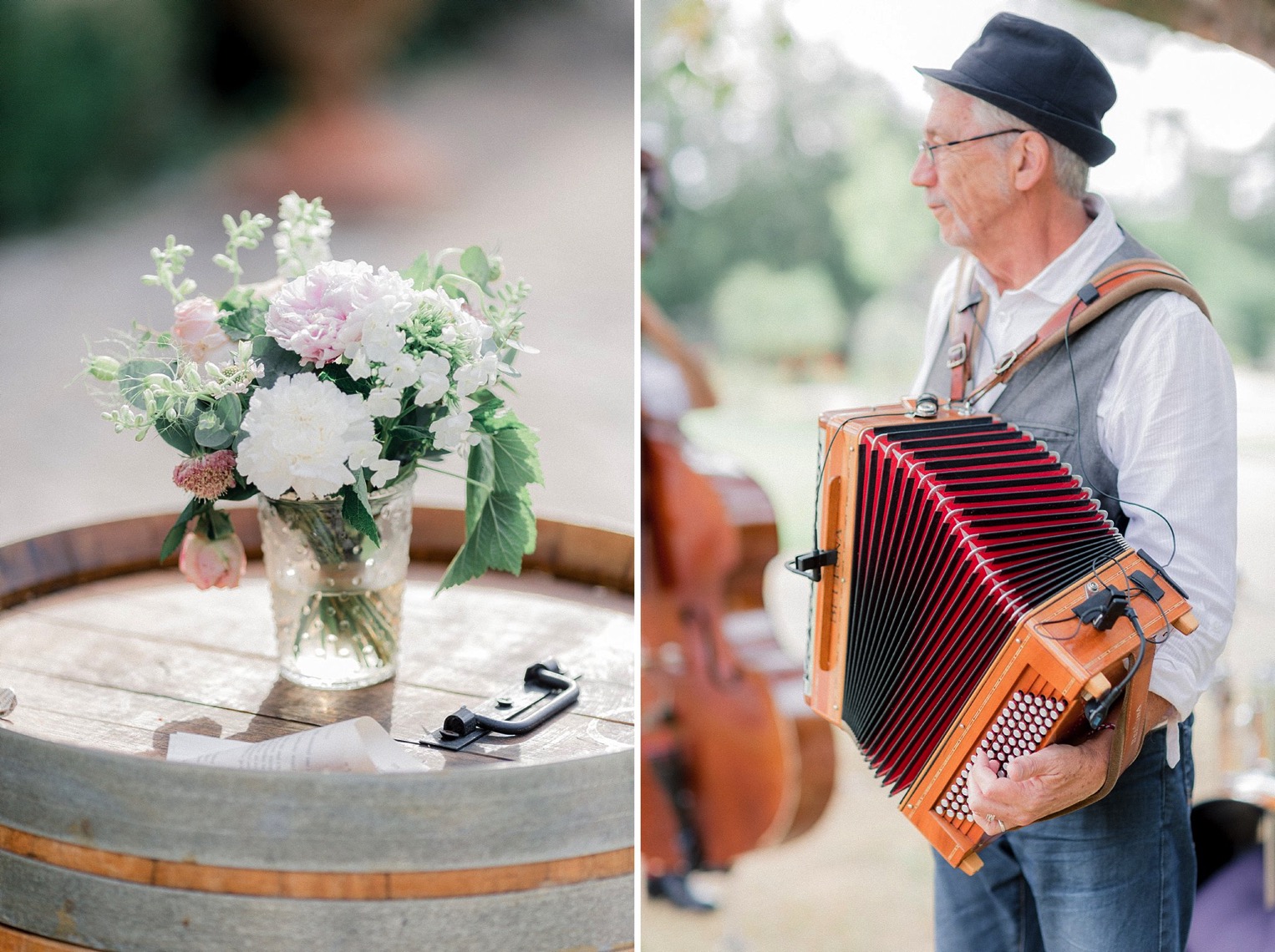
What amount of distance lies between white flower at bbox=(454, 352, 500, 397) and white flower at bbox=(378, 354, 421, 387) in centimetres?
5

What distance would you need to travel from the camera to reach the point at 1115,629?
3.73 ft

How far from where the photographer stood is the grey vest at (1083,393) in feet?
4.26

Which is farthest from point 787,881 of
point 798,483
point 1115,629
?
point 1115,629

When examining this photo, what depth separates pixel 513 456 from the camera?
140 centimetres

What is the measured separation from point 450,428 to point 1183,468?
795mm

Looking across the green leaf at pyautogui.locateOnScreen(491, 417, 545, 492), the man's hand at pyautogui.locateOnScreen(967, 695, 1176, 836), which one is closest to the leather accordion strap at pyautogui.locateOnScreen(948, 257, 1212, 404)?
the man's hand at pyautogui.locateOnScreen(967, 695, 1176, 836)

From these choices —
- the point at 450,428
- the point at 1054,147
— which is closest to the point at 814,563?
the point at 450,428

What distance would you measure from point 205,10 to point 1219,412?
879 centimetres

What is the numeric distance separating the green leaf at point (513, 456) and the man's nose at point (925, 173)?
0.60 metres

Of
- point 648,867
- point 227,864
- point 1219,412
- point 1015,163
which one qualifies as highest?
point 1015,163

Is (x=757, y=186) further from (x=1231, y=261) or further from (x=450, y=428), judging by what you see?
(x=450, y=428)

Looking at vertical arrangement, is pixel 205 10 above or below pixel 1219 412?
above

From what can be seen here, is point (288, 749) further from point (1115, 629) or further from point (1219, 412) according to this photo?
point (1219, 412)

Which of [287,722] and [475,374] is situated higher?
[475,374]
